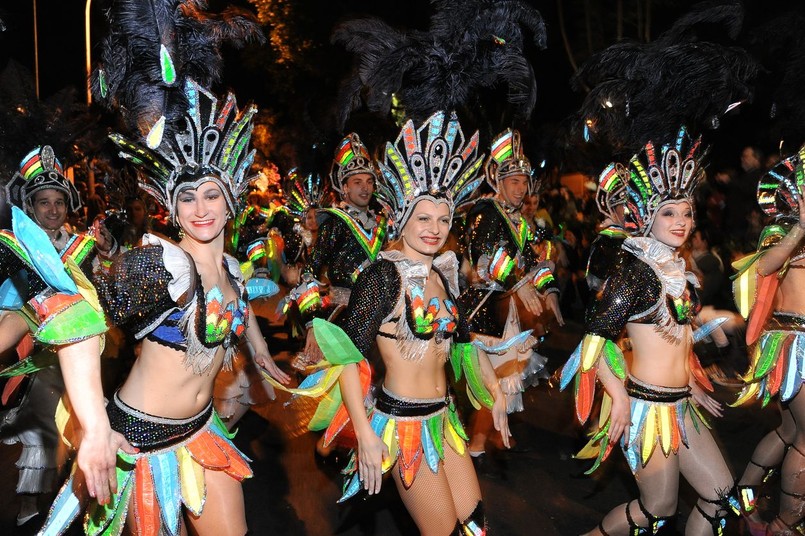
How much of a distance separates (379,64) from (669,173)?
194 centimetres

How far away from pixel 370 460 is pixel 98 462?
120 centimetres

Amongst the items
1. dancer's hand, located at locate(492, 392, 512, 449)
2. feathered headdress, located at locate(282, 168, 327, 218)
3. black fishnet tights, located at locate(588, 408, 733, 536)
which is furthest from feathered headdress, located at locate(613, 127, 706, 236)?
feathered headdress, located at locate(282, 168, 327, 218)

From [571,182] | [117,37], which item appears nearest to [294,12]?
[571,182]

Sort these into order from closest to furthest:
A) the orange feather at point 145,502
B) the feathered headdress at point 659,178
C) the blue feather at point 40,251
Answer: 1. the blue feather at point 40,251
2. the orange feather at point 145,502
3. the feathered headdress at point 659,178

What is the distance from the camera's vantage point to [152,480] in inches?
122

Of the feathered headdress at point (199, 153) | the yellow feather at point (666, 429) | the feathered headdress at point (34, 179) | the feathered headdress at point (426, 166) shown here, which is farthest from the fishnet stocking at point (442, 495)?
the feathered headdress at point (34, 179)

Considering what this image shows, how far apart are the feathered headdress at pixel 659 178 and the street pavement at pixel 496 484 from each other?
1723 mm

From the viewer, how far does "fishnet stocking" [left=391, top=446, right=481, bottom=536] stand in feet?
11.2

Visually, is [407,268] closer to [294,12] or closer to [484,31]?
[484,31]

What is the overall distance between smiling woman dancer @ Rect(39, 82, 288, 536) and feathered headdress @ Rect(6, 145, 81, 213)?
6.92 ft

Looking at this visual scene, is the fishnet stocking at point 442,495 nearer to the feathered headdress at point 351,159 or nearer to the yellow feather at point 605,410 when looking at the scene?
the yellow feather at point 605,410

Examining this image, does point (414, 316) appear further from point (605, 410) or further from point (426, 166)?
point (605, 410)

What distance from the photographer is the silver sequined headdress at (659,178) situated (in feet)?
13.5

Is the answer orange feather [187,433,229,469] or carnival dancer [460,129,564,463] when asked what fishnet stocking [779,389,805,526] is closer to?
carnival dancer [460,129,564,463]
